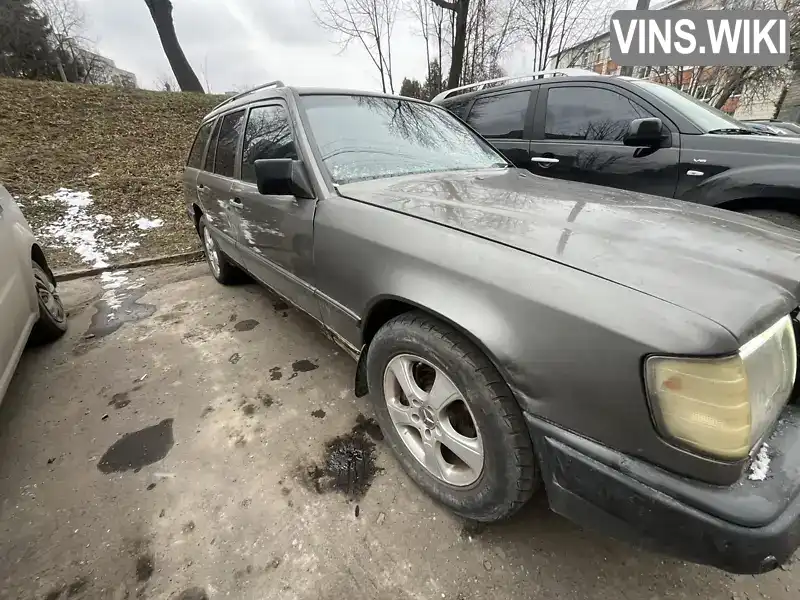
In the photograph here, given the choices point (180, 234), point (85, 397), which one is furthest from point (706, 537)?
point (180, 234)

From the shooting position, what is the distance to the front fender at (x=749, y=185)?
2.71 m

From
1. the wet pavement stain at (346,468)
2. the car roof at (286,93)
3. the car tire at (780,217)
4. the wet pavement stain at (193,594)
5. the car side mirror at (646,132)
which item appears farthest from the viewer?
the car side mirror at (646,132)

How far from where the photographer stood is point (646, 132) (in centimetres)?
305

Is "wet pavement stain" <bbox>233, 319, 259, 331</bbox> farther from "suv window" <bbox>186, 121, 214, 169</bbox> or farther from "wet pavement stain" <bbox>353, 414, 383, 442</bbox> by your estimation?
"suv window" <bbox>186, 121, 214, 169</bbox>

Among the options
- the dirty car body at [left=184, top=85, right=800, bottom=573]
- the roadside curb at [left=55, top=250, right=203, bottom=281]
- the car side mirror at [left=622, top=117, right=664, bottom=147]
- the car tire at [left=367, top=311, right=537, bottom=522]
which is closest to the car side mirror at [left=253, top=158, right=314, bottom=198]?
the dirty car body at [left=184, top=85, right=800, bottom=573]

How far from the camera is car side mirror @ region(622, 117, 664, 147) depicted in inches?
119

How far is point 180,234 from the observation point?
5.61 metres

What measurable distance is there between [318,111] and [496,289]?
1657mm

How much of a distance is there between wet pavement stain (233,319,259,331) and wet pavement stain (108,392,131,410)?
90cm

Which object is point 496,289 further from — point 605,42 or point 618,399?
point 605,42

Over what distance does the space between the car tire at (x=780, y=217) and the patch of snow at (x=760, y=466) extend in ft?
8.13

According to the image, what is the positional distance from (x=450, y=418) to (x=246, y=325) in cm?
224

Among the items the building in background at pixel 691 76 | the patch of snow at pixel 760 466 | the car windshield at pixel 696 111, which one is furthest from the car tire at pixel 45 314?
the building in background at pixel 691 76

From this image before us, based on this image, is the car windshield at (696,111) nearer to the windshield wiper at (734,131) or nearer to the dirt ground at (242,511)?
the windshield wiper at (734,131)
